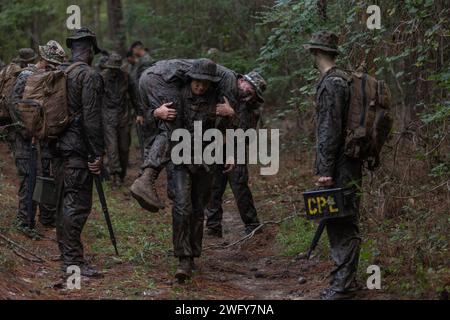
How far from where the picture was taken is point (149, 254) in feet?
30.9

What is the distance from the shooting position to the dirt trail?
296 inches

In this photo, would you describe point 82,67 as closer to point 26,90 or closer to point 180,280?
point 26,90

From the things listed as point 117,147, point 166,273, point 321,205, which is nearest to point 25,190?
point 166,273

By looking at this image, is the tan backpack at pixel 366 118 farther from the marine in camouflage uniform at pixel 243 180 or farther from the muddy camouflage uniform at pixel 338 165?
the marine in camouflage uniform at pixel 243 180

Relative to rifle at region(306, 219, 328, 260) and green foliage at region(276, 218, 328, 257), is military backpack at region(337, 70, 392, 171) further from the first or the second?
green foliage at region(276, 218, 328, 257)

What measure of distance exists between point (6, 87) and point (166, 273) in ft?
13.0

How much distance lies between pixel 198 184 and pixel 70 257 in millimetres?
1737

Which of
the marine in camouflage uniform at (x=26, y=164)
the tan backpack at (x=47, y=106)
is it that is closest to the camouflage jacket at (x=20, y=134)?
the marine in camouflage uniform at (x=26, y=164)

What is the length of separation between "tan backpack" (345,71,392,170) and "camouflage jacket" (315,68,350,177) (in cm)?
8

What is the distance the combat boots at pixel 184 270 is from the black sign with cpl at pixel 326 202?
5.33 ft

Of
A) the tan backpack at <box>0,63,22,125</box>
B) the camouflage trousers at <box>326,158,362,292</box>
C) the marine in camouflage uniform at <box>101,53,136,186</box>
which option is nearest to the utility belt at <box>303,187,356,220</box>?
the camouflage trousers at <box>326,158,362,292</box>

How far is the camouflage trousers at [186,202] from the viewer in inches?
314

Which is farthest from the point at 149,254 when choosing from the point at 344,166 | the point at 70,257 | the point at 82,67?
the point at 344,166
